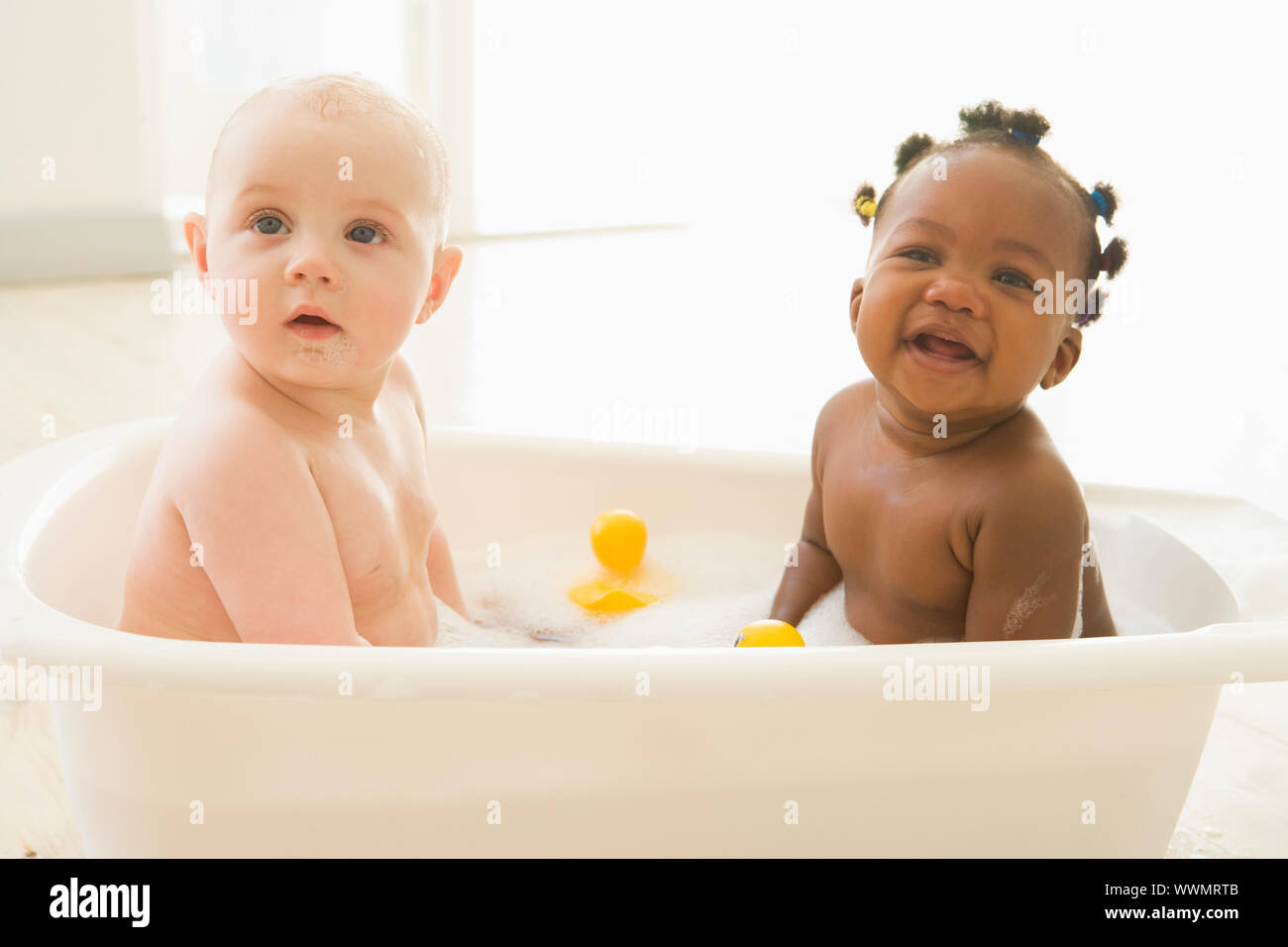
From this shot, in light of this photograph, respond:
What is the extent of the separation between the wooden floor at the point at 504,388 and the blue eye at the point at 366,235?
1.85ft

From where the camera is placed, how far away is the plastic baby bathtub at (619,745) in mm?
750

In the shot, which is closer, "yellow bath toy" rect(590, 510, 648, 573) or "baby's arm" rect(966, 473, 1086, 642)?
"baby's arm" rect(966, 473, 1086, 642)

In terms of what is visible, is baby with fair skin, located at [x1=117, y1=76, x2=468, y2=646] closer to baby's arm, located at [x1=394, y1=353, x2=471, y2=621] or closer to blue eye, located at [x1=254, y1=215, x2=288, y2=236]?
blue eye, located at [x1=254, y1=215, x2=288, y2=236]

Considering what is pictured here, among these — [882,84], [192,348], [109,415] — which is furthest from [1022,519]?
[882,84]

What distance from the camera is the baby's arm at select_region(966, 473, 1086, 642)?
957 mm

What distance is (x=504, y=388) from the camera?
2375 mm

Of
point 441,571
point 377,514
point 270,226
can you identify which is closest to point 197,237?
point 270,226

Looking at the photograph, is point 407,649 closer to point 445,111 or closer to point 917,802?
point 917,802

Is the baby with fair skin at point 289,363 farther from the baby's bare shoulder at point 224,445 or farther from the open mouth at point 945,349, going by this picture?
the open mouth at point 945,349

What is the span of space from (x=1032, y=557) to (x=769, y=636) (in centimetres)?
22

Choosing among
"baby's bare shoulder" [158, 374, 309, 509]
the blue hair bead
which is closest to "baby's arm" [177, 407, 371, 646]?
"baby's bare shoulder" [158, 374, 309, 509]

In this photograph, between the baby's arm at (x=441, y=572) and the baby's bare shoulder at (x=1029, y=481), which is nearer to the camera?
the baby's bare shoulder at (x=1029, y=481)

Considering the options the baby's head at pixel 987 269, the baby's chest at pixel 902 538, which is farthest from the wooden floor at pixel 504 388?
the baby's head at pixel 987 269

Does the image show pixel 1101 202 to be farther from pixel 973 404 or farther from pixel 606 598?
pixel 606 598
